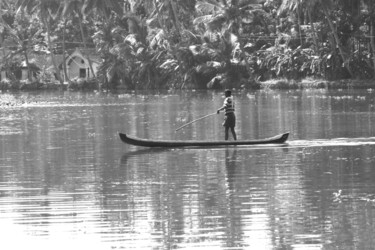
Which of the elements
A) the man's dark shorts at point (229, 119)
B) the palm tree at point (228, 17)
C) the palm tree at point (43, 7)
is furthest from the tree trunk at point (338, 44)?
the man's dark shorts at point (229, 119)

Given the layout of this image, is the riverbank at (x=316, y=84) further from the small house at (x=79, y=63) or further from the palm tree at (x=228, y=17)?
the small house at (x=79, y=63)

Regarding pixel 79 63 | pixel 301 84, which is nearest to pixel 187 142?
pixel 301 84

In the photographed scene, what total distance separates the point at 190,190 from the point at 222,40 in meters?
59.3

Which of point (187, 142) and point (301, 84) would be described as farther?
point (301, 84)

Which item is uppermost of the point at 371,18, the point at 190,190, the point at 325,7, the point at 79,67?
the point at 325,7

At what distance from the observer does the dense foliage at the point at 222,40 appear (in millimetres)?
69750

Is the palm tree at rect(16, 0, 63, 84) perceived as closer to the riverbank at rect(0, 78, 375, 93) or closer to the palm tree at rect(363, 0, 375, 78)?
the riverbank at rect(0, 78, 375, 93)

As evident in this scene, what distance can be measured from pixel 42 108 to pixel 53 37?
164ft

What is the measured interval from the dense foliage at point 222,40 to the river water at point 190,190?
36.3 metres

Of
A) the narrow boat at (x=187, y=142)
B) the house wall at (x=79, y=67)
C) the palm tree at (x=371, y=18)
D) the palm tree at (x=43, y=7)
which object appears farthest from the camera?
the house wall at (x=79, y=67)

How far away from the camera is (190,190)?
17.5 metres

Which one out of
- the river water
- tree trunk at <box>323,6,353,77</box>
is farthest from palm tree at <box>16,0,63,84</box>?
the river water

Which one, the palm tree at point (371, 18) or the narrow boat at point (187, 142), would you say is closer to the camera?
the narrow boat at point (187, 142)

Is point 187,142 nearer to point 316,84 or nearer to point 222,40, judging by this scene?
point 316,84
